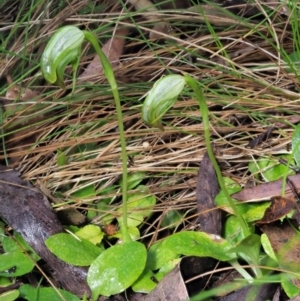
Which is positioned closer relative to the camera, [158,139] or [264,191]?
[264,191]

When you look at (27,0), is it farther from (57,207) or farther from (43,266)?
(43,266)

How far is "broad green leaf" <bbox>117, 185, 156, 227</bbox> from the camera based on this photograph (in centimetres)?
142

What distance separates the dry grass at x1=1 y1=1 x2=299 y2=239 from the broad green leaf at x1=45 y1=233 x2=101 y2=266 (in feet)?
0.60

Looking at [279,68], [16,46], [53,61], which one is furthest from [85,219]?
[16,46]

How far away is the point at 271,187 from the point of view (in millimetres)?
1326

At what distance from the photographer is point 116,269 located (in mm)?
1211

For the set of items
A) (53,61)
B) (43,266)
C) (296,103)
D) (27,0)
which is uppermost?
(53,61)

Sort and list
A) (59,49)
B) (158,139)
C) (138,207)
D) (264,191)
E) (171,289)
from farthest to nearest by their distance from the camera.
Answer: (158,139), (138,207), (264,191), (171,289), (59,49)

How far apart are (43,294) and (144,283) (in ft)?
0.72

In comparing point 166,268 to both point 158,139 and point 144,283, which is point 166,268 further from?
point 158,139

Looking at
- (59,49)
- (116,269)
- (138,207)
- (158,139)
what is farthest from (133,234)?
(59,49)

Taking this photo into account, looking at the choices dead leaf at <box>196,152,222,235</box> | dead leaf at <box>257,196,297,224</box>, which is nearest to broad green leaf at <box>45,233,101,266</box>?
dead leaf at <box>196,152,222,235</box>

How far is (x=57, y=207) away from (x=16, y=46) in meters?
0.77

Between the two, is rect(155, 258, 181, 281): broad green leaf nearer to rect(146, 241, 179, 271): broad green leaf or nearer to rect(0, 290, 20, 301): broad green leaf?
rect(146, 241, 179, 271): broad green leaf
